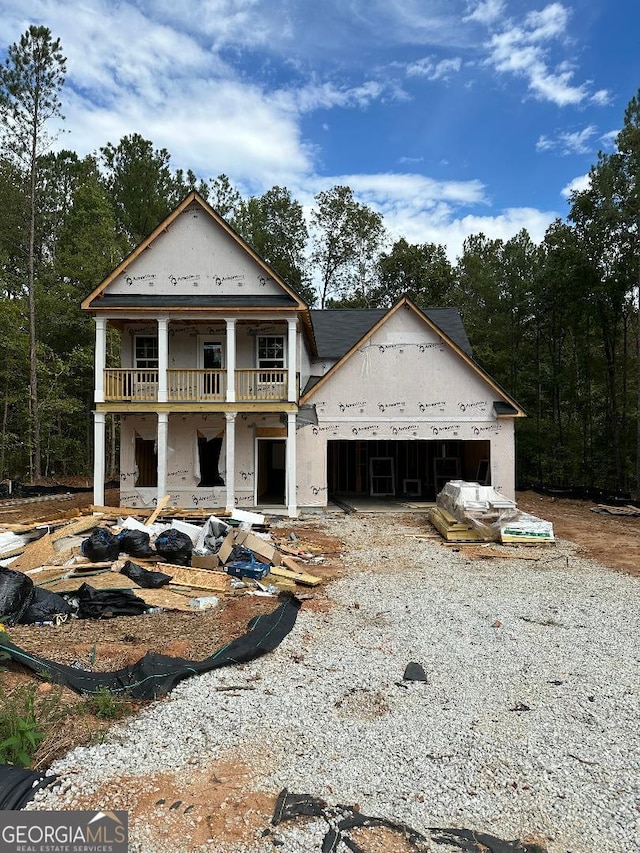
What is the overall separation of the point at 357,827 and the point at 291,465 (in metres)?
13.4

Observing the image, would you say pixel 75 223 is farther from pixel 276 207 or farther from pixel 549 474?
pixel 549 474

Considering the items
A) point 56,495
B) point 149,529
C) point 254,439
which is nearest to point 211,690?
point 149,529

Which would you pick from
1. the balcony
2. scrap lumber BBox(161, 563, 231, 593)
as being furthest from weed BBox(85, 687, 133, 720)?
the balcony

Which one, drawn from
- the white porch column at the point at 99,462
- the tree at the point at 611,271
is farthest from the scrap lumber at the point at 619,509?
the white porch column at the point at 99,462

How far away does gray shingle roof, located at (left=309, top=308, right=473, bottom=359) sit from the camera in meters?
21.4

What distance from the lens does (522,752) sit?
4000mm

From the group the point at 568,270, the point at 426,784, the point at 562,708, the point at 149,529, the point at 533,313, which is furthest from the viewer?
the point at 533,313

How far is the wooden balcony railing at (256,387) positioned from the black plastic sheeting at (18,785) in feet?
44.0

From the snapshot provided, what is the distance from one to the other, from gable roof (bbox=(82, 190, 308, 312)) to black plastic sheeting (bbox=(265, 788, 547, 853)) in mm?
14237

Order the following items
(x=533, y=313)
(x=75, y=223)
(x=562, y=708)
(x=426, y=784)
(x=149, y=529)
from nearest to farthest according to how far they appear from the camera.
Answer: (x=426, y=784), (x=562, y=708), (x=149, y=529), (x=75, y=223), (x=533, y=313)

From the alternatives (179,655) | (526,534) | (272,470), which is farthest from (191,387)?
(179,655)

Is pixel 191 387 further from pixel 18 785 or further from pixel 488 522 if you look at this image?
pixel 18 785

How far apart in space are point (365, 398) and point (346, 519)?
165 inches

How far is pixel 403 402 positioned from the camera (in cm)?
1750
